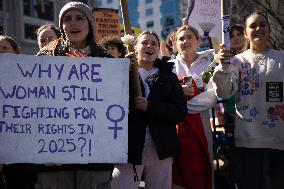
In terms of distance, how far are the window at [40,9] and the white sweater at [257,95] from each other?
22290 millimetres

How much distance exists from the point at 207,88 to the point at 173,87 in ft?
2.16

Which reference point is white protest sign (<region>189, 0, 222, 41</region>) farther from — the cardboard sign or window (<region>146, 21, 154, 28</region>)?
window (<region>146, 21, 154, 28</region>)

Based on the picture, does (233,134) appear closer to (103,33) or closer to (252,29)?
(252,29)

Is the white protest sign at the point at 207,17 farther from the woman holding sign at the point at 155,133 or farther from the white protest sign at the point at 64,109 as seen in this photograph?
the white protest sign at the point at 64,109

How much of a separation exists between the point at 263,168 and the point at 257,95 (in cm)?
59

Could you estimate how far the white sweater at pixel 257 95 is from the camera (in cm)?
346

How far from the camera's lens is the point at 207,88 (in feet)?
13.1

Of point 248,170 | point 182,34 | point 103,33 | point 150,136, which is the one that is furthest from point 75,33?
point 103,33

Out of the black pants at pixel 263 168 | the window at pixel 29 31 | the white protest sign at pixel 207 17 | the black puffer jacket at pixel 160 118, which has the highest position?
the window at pixel 29 31

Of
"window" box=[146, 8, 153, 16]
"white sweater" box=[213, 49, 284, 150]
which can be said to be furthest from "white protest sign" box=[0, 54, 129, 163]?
"window" box=[146, 8, 153, 16]

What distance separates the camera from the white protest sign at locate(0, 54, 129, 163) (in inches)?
109

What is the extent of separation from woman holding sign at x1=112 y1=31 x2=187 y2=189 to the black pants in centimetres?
62

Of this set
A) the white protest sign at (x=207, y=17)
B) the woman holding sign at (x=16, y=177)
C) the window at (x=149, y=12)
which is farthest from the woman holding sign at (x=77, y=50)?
the window at (x=149, y=12)

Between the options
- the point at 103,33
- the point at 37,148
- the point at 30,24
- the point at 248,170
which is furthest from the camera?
the point at 30,24
